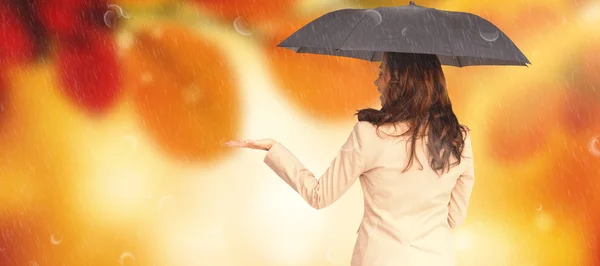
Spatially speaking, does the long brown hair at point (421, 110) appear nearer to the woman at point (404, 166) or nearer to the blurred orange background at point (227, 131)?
the woman at point (404, 166)

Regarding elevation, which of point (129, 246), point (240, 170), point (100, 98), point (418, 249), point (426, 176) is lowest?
point (129, 246)

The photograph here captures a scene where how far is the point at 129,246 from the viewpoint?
5.87 metres

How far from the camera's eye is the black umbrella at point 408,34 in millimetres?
2891

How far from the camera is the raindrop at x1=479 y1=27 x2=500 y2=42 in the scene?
316 cm

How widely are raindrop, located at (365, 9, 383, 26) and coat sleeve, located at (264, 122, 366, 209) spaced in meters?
0.48

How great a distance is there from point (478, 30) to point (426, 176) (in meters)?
0.73

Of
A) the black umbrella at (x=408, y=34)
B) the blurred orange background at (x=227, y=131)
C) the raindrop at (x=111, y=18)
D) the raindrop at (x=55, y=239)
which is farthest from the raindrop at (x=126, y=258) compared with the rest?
the black umbrella at (x=408, y=34)

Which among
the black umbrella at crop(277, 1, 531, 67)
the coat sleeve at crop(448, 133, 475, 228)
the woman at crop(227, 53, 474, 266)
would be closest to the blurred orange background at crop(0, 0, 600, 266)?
the black umbrella at crop(277, 1, 531, 67)

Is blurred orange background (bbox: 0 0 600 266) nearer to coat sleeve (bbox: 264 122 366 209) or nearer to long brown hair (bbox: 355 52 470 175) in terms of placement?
coat sleeve (bbox: 264 122 366 209)

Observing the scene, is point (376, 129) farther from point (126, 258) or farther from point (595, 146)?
point (595, 146)

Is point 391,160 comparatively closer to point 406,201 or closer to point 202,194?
point 406,201

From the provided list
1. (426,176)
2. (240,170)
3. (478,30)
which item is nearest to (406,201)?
(426,176)

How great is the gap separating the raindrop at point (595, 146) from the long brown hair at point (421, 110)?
3554 millimetres

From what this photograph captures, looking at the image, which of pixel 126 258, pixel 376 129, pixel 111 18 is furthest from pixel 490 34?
pixel 126 258
